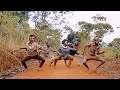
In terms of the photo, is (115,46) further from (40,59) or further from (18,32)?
(18,32)

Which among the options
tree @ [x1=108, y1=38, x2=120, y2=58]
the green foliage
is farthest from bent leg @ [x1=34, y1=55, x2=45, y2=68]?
tree @ [x1=108, y1=38, x2=120, y2=58]

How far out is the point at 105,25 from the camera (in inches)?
426

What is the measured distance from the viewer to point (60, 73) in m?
10.5

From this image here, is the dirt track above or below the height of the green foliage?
below

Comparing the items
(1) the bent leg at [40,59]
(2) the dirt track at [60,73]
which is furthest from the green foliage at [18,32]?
(2) the dirt track at [60,73]

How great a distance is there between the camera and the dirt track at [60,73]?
34.3 ft

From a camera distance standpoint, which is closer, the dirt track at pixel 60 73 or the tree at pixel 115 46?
the dirt track at pixel 60 73

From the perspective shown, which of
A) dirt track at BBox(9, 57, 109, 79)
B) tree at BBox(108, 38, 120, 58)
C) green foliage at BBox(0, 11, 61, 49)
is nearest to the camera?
dirt track at BBox(9, 57, 109, 79)

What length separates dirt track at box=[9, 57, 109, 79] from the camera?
1045 centimetres

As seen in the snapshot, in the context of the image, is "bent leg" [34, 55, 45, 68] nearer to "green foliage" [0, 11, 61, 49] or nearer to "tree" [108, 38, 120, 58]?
"green foliage" [0, 11, 61, 49]

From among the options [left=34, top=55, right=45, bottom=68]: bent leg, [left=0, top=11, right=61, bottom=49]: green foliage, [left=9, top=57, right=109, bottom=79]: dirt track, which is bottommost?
[left=9, top=57, right=109, bottom=79]: dirt track

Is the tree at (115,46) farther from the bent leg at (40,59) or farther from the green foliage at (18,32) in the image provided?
the bent leg at (40,59)

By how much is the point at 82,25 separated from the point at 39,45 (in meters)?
0.93
